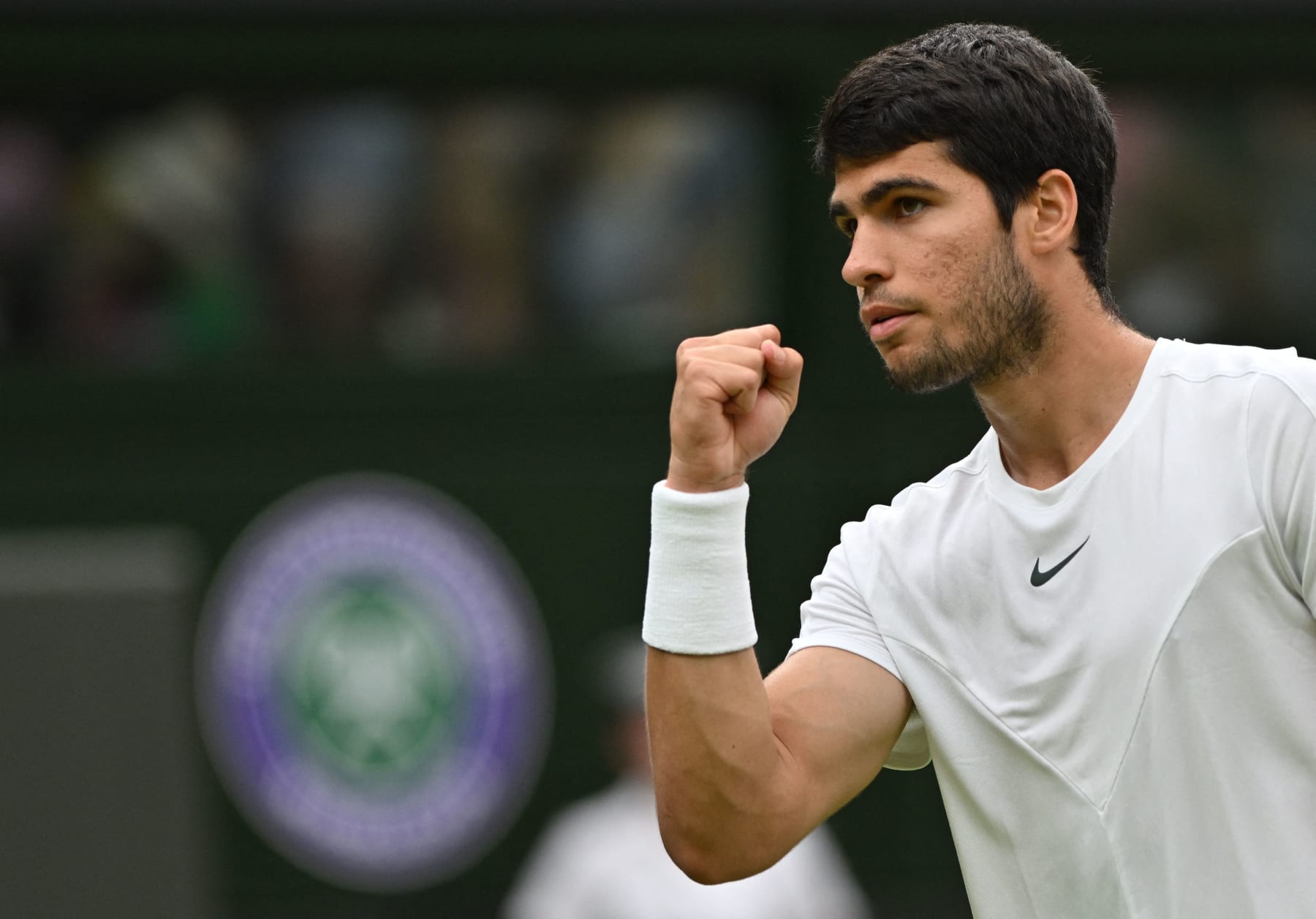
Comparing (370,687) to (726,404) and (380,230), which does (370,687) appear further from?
(726,404)

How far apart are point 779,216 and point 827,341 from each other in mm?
506

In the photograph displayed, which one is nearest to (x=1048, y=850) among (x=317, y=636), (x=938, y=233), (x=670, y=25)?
(x=938, y=233)

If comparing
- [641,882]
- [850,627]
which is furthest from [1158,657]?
[641,882]

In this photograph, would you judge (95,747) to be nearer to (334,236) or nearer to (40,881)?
(40,881)

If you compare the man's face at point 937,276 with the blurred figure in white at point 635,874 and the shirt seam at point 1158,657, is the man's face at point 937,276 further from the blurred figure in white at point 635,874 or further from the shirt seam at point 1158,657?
the blurred figure in white at point 635,874

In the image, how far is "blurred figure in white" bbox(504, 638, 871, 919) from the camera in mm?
6957

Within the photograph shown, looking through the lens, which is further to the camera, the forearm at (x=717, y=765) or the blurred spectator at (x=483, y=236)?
the blurred spectator at (x=483, y=236)

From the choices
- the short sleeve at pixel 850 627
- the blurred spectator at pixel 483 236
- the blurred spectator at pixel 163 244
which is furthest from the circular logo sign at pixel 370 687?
the short sleeve at pixel 850 627

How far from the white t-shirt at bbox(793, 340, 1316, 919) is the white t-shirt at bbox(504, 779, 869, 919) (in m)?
3.60

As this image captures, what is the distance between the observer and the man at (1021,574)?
307 cm

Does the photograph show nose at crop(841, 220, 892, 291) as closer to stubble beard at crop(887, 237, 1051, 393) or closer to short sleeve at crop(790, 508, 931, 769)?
stubble beard at crop(887, 237, 1051, 393)

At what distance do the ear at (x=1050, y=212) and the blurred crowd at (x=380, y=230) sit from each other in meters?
4.45

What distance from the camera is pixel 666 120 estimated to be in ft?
25.6

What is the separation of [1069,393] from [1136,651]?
17.7 inches
